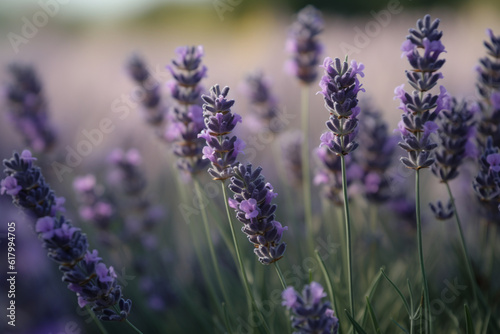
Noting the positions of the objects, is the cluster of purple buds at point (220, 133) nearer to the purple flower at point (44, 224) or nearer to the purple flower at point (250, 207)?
the purple flower at point (250, 207)

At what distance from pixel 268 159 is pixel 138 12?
1731 cm

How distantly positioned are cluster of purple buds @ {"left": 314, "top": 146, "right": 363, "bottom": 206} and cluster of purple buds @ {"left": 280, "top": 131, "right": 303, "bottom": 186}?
0.73m

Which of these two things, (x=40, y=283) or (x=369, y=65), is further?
(x=369, y=65)

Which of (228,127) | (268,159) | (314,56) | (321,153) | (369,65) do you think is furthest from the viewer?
(369,65)

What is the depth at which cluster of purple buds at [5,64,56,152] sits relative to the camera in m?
2.64

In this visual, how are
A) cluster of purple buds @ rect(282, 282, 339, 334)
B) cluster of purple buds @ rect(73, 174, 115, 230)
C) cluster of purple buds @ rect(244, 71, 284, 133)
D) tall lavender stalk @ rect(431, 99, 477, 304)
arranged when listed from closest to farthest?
1. cluster of purple buds @ rect(282, 282, 339, 334)
2. tall lavender stalk @ rect(431, 99, 477, 304)
3. cluster of purple buds @ rect(73, 174, 115, 230)
4. cluster of purple buds @ rect(244, 71, 284, 133)

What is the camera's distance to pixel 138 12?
1975cm

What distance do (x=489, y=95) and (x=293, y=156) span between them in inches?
48.7

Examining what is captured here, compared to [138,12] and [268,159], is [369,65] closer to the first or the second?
[268,159]

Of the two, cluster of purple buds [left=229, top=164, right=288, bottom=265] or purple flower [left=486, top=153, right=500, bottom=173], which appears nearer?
cluster of purple buds [left=229, top=164, right=288, bottom=265]

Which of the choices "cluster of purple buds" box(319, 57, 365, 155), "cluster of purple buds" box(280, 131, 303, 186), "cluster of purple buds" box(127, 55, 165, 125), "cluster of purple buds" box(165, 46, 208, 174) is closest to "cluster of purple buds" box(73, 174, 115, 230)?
"cluster of purple buds" box(127, 55, 165, 125)

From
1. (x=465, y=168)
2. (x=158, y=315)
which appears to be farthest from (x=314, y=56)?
(x=158, y=315)

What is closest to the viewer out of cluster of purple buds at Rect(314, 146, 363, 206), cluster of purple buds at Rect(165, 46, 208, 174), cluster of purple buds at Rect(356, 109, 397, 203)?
cluster of purple buds at Rect(165, 46, 208, 174)

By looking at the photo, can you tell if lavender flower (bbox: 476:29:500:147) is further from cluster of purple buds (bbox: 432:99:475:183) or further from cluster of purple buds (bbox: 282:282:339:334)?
cluster of purple buds (bbox: 282:282:339:334)
